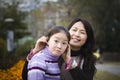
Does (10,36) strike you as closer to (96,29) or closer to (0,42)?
(96,29)

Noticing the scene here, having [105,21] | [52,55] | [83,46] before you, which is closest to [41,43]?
[52,55]

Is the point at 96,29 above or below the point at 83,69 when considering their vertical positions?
below

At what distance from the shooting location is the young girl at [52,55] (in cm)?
225

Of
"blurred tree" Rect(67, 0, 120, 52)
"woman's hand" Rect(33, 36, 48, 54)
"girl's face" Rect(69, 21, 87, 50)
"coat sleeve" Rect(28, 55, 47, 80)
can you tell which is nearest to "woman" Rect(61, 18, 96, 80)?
"girl's face" Rect(69, 21, 87, 50)

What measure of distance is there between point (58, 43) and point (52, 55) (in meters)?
0.08

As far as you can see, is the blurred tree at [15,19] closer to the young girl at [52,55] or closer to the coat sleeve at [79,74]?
the coat sleeve at [79,74]

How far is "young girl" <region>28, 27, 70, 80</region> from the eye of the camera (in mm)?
2248

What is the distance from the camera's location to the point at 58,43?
2.27 metres

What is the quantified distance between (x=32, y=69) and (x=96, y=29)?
2470cm

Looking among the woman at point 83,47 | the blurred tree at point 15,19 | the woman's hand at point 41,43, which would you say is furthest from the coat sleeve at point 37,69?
the blurred tree at point 15,19

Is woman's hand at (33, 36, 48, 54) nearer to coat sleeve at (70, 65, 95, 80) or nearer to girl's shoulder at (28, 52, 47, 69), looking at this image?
girl's shoulder at (28, 52, 47, 69)

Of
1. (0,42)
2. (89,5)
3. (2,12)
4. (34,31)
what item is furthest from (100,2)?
(0,42)

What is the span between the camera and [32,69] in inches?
87.2

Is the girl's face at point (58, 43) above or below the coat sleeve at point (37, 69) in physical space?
above
